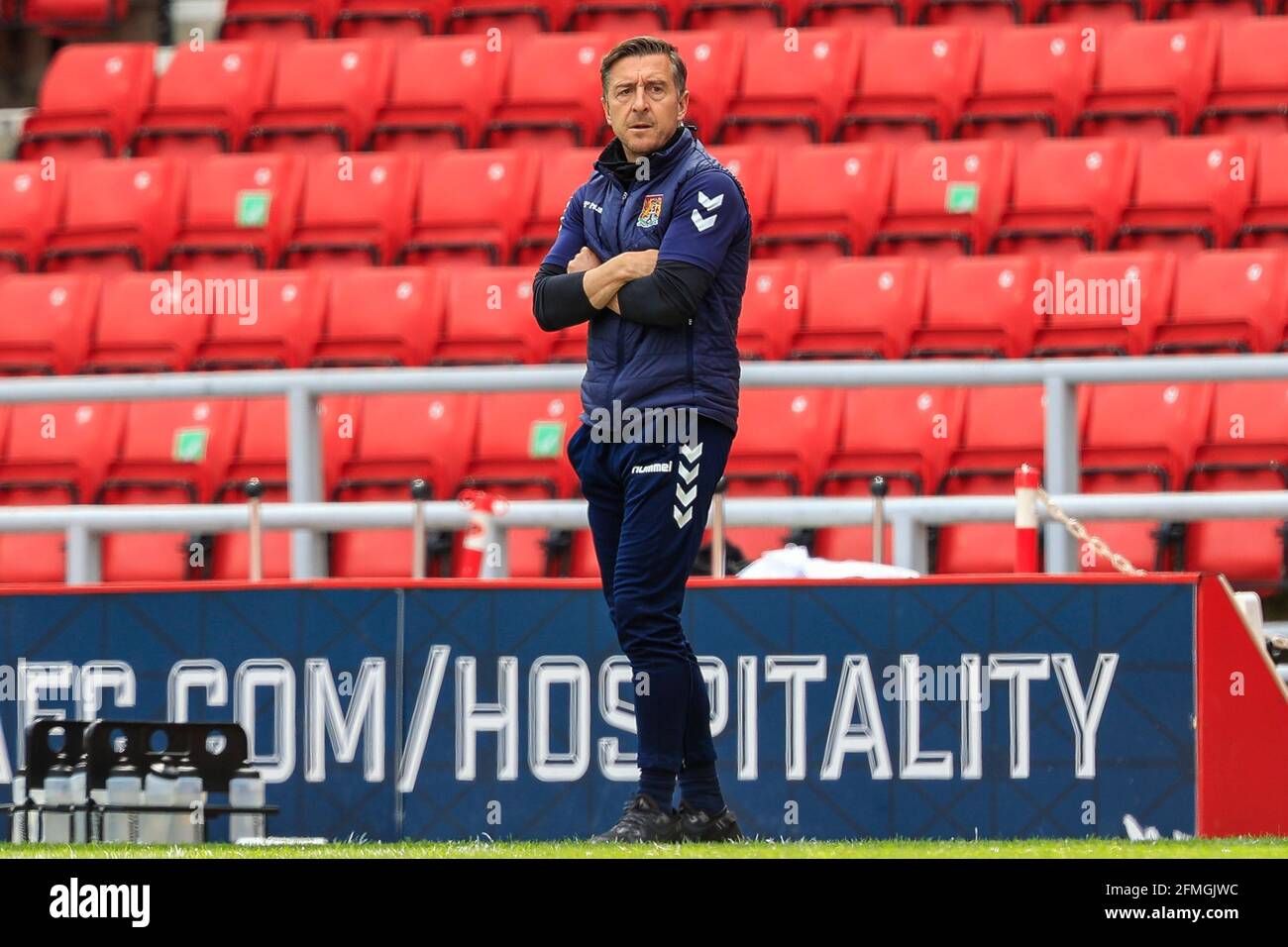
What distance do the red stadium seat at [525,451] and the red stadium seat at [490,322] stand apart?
0.39 m

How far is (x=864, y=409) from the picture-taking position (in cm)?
835

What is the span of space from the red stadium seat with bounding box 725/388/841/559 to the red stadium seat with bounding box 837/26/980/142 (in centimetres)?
206

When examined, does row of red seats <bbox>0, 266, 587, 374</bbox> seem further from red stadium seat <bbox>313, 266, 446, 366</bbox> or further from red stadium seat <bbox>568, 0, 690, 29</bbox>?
red stadium seat <bbox>568, 0, 690, 29</bbox>

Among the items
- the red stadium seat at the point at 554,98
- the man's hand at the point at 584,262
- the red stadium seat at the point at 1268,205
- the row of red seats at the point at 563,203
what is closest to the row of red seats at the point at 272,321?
the row of red seats at the point at 563,203

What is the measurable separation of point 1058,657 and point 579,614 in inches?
46.0

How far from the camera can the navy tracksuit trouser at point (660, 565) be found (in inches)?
185

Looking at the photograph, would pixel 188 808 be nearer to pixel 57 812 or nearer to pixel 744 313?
pixel 57 812

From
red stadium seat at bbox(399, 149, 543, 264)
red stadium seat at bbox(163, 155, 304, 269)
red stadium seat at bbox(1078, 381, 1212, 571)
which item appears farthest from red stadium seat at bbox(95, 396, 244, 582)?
red stadium seat at bbox(1078, 381, 1212, 571)

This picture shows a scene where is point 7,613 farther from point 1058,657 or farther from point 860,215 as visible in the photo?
point 860,215

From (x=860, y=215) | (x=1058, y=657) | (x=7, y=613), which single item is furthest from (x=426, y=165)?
(x=1058, y=657)

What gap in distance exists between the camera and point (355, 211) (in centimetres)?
1005

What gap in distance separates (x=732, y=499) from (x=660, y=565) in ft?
5.75
